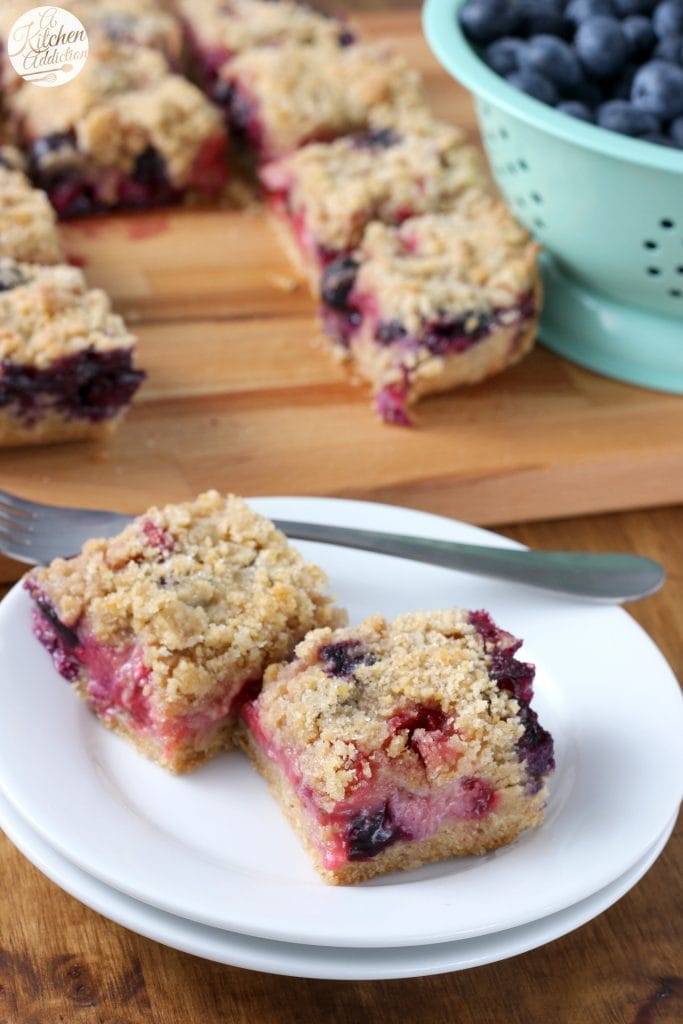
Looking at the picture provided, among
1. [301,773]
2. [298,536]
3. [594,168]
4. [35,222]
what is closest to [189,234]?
[35,222]

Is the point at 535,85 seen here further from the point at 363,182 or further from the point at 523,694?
the point at 523,694

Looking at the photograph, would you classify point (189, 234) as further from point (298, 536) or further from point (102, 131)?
point (298, 536)

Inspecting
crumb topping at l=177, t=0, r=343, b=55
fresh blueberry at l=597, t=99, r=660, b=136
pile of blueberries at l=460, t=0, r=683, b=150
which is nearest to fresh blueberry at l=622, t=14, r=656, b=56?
pile of blueberries at l=460, t=0, r=683, b=150

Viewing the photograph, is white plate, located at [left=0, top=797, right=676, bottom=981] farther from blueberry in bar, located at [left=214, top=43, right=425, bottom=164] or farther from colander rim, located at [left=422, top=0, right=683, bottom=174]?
blueberry in bar, located at [left=214, top=43, right=425, bottom=164]

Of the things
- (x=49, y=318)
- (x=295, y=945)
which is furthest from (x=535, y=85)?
(x=295, y=945)

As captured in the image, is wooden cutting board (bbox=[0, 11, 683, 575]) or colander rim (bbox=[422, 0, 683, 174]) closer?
colander rim (bbox=[422, 0, 683, 174])

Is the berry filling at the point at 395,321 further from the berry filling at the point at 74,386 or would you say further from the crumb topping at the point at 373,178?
the berry filling at the point at 74,386

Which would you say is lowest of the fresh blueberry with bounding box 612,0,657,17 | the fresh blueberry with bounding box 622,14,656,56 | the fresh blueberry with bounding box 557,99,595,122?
the fresh blueberry with bounding box 557,99,595,122
